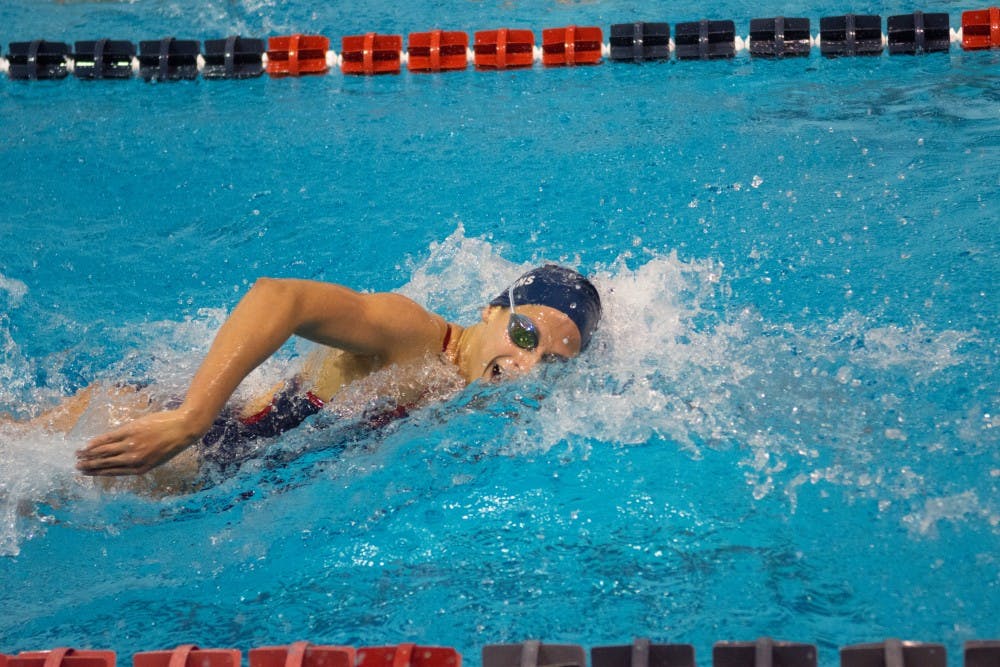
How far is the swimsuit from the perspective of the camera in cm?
300

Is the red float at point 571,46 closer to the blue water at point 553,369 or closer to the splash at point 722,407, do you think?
the blue water at point 553,369

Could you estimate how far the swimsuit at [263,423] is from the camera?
2998 mm

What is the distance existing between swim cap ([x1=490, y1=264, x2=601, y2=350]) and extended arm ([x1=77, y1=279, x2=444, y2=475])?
31cm

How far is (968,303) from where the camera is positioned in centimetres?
382

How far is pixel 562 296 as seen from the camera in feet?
10.1

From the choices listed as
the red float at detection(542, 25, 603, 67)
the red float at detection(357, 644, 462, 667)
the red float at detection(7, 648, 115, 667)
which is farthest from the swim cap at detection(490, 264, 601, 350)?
the red float at detection(542, 25, 603, 67)

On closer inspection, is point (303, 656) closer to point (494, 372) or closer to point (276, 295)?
point (276, 295)

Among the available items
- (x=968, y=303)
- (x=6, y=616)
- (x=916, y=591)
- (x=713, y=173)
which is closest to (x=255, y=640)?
(x=6, y=616)

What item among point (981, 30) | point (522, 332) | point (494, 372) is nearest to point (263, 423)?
point (494, 372)

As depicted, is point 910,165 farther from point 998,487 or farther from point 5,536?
point 5,536

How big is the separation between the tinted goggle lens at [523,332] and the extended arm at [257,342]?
0.25 m

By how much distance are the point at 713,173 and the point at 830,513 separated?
2.28 meters

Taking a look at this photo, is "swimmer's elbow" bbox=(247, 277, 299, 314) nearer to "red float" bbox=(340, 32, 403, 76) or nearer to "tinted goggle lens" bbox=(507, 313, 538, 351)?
"tinted goggle lens" bbox=(507, 313, 538, 351)

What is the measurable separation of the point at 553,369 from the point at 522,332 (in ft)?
0.54
